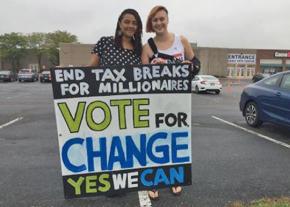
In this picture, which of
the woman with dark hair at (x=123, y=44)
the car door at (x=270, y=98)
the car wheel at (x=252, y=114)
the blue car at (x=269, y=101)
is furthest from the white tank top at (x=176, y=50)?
the car wheel at (x=252, y=114)

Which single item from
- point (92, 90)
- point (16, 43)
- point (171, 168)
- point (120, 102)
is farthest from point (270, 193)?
point (16, 43)

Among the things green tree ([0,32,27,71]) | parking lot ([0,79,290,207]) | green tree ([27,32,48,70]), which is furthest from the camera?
green tree ([27,32,48,70])

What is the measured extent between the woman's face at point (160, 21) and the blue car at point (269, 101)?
4262 millimetres

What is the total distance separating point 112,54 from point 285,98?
464 centimetres

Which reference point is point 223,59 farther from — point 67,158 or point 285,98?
point 67,158

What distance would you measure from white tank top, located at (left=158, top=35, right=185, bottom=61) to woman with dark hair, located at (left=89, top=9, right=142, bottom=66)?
0.29 m

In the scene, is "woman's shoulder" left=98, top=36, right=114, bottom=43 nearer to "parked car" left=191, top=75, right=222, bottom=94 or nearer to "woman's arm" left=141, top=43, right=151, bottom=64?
"woman's arm" left=141, top=43, right=151, bottom=64

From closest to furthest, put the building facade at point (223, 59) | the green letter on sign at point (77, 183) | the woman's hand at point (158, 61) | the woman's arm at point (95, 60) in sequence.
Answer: the green letter on sign at point (77, 183), the woman's hand at point (158, 61), the woman's arm at point (95, 60), the building facade at point (223, 59)

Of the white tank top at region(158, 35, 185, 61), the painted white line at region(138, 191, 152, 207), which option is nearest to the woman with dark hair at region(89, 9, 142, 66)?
the white tank top at region(158, 35, 185, 61)

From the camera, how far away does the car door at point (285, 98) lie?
22.2ft

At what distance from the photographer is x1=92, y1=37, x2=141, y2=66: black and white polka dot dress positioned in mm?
3463

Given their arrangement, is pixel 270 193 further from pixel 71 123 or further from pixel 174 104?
pixel 71 123

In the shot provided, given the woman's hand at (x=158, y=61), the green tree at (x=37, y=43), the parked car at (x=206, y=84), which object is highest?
the green tree at (x=37, y=43)

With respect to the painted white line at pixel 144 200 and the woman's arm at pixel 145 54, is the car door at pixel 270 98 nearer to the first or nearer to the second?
the painted white line at pixel 144 200
